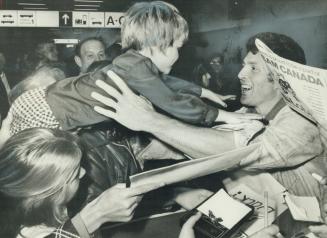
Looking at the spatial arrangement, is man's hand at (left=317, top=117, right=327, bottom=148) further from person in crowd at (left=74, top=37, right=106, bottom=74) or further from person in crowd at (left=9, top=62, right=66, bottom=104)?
person in crowd at (left=9, top=62, right=66, bottom=104)

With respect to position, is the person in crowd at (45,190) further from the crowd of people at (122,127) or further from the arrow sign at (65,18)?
the arrow sign at (65,18)

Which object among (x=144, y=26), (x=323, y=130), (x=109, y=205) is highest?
(x=144, y=26)

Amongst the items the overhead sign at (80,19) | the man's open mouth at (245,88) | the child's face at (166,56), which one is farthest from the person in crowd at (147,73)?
the man's open mouth at (245,88)

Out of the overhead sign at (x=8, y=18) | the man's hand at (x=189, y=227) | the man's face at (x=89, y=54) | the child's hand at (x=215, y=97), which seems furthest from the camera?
the child's hand at (x=215, y=97)

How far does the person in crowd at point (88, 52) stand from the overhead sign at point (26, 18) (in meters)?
0.15

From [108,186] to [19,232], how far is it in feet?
1.01


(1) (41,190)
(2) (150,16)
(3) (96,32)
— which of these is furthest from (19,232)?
(2) (150,16)

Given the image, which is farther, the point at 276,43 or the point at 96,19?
the point at 276,43

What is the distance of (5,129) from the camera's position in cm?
125

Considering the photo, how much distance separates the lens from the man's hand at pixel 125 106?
4.38 feet

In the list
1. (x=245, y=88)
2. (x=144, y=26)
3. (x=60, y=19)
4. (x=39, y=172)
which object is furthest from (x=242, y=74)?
(x=39, y=172)

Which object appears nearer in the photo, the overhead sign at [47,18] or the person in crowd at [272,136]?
the overhead sign at [47,18]

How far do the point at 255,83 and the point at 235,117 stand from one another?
0.17m

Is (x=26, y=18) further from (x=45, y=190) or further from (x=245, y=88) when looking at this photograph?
(x=245, y=88)
